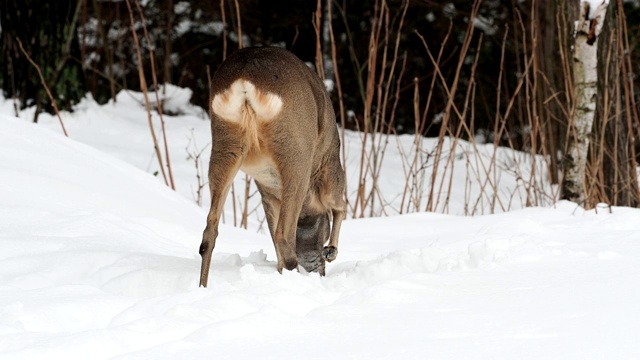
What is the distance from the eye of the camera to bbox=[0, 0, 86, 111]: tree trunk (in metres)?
8.11

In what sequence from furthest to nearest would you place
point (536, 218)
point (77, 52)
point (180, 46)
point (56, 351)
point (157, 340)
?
point (180, 46) → point (77, 52) → point (536, 218) → point (157, 340) → point (56, 351)

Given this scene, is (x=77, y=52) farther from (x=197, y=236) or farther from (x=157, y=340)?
(x=157, y=340)

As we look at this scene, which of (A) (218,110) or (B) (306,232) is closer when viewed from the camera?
(A) (218,110)

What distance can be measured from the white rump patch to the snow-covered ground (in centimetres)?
56

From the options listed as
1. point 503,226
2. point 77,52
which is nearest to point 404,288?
point 503,226

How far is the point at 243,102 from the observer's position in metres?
3.11

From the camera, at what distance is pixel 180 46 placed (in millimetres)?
13297

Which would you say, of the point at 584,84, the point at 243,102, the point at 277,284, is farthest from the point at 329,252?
the point at 584,84

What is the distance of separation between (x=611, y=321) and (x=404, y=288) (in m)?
0.71

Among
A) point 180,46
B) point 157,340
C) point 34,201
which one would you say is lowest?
point 180,46

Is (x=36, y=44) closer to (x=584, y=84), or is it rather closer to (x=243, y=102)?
(x=584, y=84)

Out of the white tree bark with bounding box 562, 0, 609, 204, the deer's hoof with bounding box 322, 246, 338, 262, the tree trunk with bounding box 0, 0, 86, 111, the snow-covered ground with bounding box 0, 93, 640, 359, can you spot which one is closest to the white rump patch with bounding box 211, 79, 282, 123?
the snow-covered ground with bounding box 0, 93, 640, 359

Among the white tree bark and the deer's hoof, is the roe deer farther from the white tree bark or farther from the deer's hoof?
the white tree bark

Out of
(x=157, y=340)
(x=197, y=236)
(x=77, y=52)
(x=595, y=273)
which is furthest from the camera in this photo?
(x=77, y=52)
